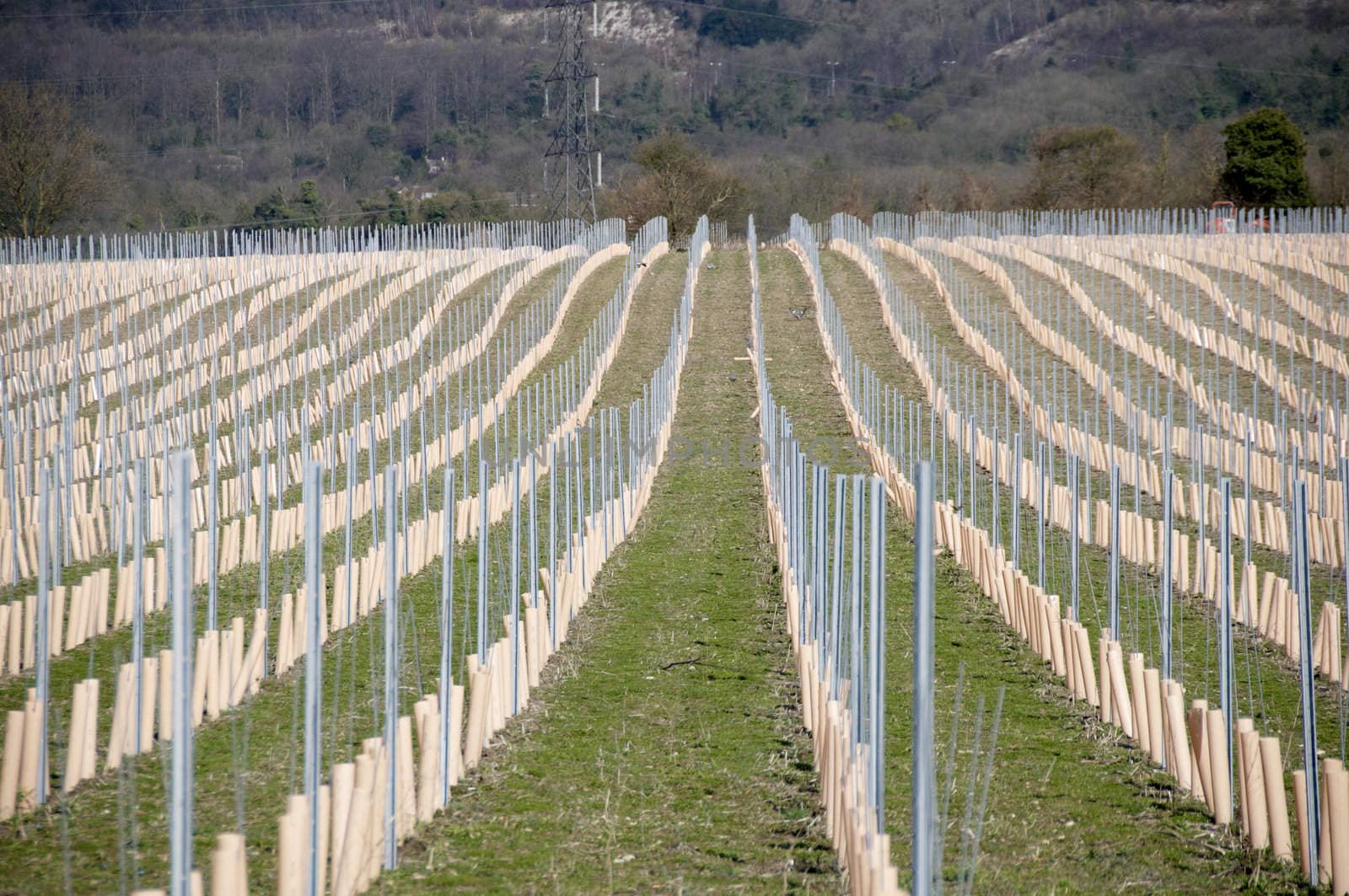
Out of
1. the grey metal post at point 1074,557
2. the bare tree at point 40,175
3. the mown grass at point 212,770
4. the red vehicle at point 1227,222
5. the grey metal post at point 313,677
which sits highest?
the bare tree at point 40,175

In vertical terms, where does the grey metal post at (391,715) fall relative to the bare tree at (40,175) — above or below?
below

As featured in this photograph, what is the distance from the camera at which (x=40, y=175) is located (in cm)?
4447

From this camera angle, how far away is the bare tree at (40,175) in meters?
44.6

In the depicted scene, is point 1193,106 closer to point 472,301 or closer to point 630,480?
point 472,301

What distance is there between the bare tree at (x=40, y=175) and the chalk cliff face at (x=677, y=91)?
1434 centimetres

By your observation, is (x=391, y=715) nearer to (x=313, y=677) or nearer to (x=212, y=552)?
(x=313, y=677)

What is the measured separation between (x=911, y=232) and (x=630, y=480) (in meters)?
30.3

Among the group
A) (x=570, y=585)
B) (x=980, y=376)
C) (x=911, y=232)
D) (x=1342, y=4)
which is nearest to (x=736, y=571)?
(x=570, y=585)

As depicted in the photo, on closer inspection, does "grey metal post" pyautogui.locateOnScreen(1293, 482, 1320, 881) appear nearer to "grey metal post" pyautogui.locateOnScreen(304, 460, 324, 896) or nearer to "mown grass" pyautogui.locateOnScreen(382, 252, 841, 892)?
"mown grass" pyautogui.locateOnScreen(382, 252, 841, 892)

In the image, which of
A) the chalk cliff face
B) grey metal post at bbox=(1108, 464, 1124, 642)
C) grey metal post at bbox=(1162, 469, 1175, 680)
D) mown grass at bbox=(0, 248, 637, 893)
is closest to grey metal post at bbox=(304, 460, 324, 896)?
mown grass at bbox=(0, 248, 637, 893)

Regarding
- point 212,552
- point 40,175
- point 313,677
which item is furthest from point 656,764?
point 40,175

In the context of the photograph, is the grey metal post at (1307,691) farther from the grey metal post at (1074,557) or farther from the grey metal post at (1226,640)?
the grey metal post at (1074,557)

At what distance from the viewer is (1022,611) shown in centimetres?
Answer: 1015

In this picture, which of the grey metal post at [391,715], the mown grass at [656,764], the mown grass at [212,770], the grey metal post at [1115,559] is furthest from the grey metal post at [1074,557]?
the grey metal post at [391,715]
